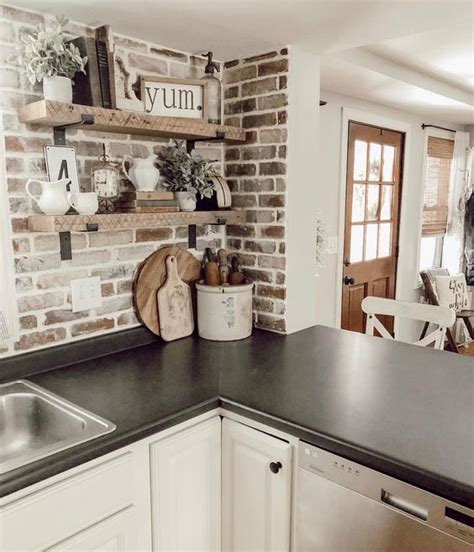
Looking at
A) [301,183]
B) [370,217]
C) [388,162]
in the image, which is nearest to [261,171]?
[301,183]

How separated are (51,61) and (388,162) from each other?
2861 millimetres

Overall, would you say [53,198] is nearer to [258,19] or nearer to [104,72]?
[104,72]

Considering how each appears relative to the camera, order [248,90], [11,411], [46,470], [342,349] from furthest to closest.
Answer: [248,90]
[342,349]
[11,411]
[46,470]

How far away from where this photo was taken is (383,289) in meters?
3.96

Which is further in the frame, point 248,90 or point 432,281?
point 432,281

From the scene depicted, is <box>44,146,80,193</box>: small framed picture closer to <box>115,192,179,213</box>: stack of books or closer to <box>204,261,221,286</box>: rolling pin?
<box>115,192,179,213</box>: stack of books

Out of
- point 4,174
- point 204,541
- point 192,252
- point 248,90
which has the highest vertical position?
point 248,90

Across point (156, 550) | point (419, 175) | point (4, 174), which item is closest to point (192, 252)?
point (4, 174)

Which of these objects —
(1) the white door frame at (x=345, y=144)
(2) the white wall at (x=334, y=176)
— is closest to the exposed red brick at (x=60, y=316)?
(2) the white wall at (x=334, y=176)

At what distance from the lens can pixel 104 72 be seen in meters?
1.62

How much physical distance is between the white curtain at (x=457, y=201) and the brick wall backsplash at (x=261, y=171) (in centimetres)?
310

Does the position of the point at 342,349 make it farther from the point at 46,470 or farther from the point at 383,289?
the point at 383,289

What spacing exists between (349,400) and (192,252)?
1007 millimetres

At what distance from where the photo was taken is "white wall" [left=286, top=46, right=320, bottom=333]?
205 centimetres
